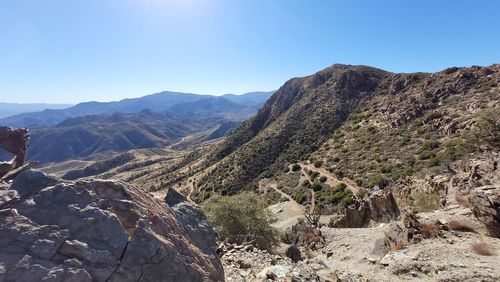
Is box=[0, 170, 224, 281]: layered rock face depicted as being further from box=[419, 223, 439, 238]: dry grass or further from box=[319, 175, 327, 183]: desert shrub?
box=[319, 175, 327, 183]: desert shrub

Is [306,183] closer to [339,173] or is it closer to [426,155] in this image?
[339,173]

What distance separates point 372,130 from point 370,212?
41.4 metres

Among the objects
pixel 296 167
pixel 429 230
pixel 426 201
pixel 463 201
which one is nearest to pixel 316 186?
pixel 296 167

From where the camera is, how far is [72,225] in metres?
8.02

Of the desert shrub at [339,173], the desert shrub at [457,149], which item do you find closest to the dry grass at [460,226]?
the desert shrub at [457,149]

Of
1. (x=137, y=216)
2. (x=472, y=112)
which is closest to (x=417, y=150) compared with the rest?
(x=472, y=112)

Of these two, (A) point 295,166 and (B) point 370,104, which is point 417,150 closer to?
(A) point 295,166

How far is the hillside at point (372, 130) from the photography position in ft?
156

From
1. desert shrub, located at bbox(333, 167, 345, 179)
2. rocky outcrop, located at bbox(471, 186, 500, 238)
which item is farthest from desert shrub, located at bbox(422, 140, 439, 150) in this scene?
rocky outcrop, located at bbox(471, 186, 500, 238)

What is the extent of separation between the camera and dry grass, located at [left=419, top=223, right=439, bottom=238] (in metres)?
16.8

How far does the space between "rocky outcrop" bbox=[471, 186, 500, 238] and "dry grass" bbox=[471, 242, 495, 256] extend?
166cm

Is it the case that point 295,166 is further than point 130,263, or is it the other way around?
point 295,166

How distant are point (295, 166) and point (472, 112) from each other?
3130 centimetres

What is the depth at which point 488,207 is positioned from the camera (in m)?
16.5
